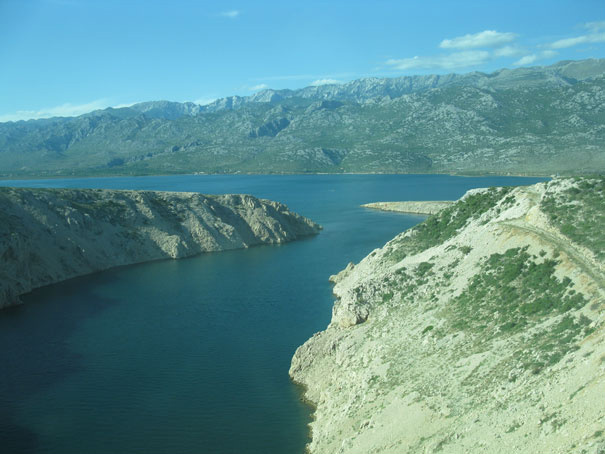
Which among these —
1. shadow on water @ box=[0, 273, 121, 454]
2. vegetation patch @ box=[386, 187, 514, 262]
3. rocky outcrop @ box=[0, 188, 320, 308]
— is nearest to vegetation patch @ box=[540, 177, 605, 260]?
vegetation patch @ box=[386, 187, 514, 262]

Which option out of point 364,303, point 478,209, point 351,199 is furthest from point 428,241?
point 351,199

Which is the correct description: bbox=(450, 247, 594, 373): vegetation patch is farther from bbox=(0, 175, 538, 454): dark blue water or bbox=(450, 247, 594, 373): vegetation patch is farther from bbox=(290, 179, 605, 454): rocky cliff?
bbox=(0, 175, 538, 454): dark blue water

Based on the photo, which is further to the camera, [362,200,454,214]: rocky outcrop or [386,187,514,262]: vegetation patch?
[362,200,454,214]: rocky outcrop

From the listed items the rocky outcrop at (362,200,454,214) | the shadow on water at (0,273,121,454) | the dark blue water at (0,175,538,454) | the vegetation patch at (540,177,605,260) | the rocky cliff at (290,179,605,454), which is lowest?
the rocky outcrop at (362,200,454,214)

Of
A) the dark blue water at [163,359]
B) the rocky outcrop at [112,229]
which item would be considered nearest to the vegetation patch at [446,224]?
the dark blue water at [163,359]

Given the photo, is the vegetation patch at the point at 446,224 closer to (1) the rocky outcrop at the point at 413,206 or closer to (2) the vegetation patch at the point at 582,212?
(2) the vegetation patch at the point at 582,212

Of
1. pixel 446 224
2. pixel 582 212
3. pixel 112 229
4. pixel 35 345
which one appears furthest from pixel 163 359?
pixel 112 229

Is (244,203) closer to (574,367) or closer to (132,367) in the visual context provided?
Answer: (132,367)
